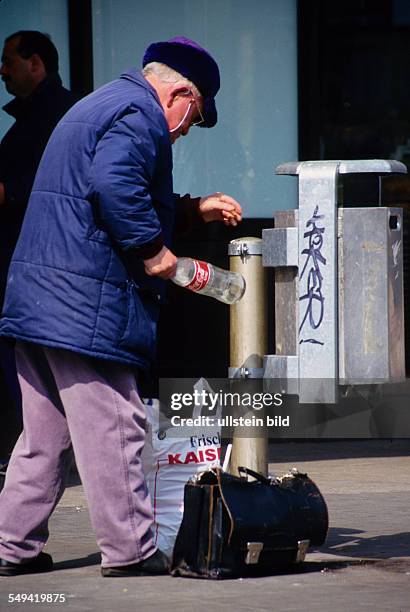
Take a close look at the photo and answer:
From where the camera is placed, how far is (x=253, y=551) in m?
5.21

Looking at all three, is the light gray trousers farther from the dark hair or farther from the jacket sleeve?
the dark hair

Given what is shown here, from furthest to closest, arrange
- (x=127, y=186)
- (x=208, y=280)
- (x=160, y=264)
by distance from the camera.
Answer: (x=208, y=280)
(x=160, y=264)
(x=127, y=186)

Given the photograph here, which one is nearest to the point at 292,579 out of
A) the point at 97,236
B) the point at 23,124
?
the point at 97,236

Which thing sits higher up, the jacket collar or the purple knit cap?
the jacket collar

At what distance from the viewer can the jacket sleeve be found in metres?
5.07

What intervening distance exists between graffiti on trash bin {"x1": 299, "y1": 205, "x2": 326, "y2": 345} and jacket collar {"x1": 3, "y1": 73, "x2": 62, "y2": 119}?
1.79m

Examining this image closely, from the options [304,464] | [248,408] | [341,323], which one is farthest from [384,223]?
[304,464]

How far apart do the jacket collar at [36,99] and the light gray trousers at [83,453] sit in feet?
5.83

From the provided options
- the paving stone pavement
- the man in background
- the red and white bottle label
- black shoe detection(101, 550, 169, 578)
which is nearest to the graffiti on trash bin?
the red and white bottle label

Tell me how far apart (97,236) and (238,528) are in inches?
41.5

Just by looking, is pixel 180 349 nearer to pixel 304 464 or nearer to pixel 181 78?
pixel 304 464

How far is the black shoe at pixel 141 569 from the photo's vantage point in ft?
17.4

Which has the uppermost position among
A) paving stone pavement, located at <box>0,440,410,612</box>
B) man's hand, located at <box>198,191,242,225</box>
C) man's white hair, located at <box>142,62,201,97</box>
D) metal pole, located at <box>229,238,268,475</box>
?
man's white hair, located at <box>142,62,201,97</box>

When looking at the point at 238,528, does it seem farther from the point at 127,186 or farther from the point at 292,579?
the point at 127,186
